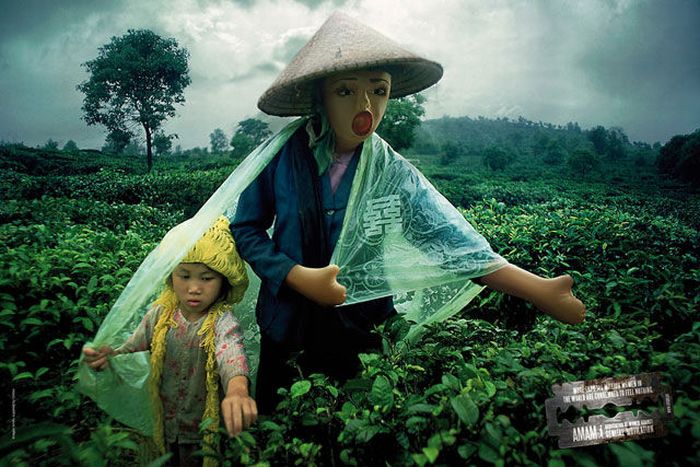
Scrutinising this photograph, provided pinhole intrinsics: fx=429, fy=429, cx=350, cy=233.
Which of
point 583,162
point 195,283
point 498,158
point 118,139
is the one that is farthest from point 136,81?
point 498,158

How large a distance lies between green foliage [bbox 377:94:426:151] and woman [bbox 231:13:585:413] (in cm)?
805

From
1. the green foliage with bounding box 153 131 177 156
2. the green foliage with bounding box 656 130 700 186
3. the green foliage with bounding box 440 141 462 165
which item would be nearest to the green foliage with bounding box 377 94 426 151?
the green foliage with bounding box 440 141 462 165

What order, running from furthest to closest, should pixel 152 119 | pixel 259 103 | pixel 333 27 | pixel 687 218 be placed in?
1. pixel 152 119
2. pixel 687 218
3. pixel 259 103
4. pixel 333 27

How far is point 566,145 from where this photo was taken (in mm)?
9117

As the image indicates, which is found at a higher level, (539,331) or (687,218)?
(687,218)

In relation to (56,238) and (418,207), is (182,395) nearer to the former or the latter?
(418,207)

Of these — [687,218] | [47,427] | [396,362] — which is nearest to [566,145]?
[687,218]

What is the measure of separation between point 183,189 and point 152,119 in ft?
5.91

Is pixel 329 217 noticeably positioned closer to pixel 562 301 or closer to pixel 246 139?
pixel 562 301

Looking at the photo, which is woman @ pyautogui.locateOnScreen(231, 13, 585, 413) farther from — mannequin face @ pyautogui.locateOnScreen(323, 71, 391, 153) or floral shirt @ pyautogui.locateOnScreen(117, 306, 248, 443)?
floral shirt @ pyautogui.locateOnScreen(117, 306, 248, 443)

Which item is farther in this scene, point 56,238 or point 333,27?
point 56,238

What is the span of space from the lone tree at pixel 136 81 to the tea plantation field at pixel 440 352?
2.97ft

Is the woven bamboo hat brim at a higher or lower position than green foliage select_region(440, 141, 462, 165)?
lower

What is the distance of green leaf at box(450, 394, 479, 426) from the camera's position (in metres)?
1.00
